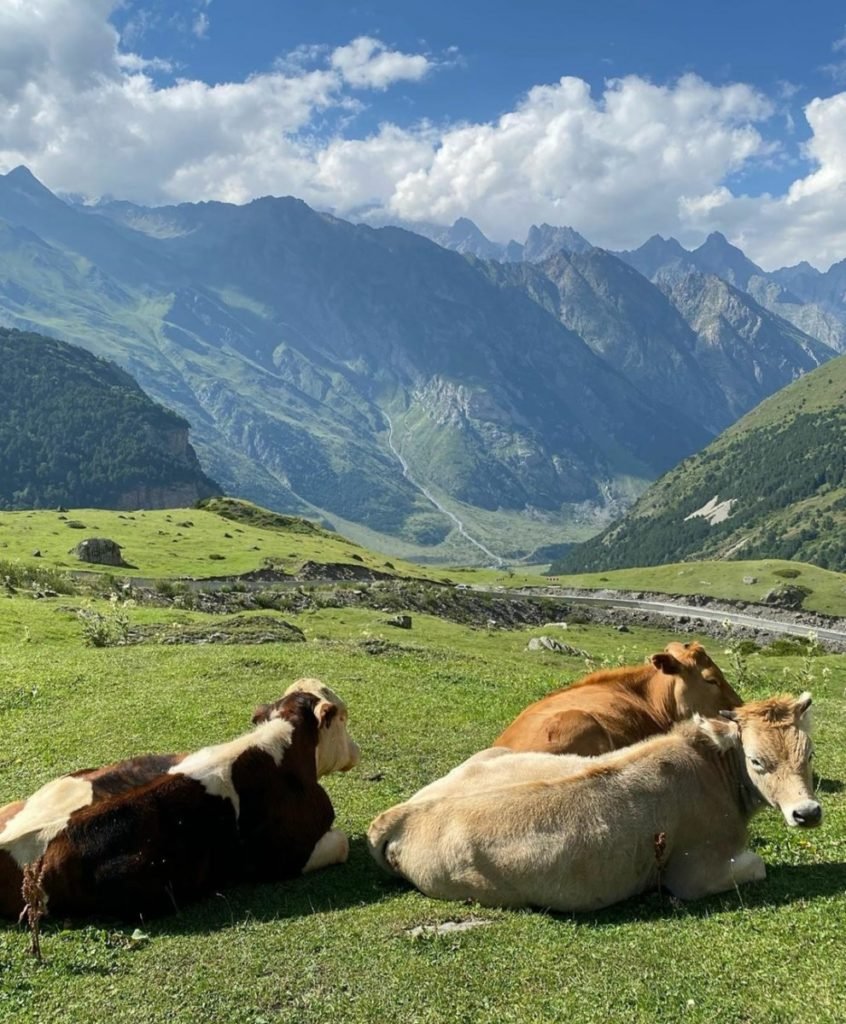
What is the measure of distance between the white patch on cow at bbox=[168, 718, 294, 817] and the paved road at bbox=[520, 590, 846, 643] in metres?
105

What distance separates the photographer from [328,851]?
35.1 feet

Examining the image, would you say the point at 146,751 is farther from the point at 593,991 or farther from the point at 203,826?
the point at 593,991

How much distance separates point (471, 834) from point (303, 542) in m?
129

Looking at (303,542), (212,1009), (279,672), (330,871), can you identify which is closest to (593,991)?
(212,1009)

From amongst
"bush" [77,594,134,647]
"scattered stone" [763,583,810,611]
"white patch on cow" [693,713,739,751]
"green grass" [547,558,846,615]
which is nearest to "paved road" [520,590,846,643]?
"scattered stone" [763,583,810,611]

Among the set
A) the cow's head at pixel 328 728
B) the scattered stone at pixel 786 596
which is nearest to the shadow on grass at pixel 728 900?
the cow's head at pixel 328 728

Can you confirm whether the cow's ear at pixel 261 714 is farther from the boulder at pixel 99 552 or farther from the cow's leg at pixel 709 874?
the boulder at pixel 99 552

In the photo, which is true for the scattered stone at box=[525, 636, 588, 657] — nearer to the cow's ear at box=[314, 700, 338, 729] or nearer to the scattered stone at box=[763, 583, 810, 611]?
the cow's ear at box=[314, 700, 338, 729]

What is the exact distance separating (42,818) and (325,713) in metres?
3.66

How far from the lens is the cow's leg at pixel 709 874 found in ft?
30.0

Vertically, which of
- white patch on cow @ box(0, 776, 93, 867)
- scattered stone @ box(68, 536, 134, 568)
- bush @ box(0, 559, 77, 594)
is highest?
white patch on cow @ box(0, 776, 93, 867)

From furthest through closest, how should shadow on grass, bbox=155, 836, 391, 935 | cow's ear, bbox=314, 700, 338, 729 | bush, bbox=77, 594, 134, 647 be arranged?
bush, bbox=77, 594, 134, 647
cow's ear, bbox=314, 700, 338, 729
shadow on grass, bbox=155, 836, 391, 935

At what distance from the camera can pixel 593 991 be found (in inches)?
286

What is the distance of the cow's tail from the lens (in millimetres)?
10102
